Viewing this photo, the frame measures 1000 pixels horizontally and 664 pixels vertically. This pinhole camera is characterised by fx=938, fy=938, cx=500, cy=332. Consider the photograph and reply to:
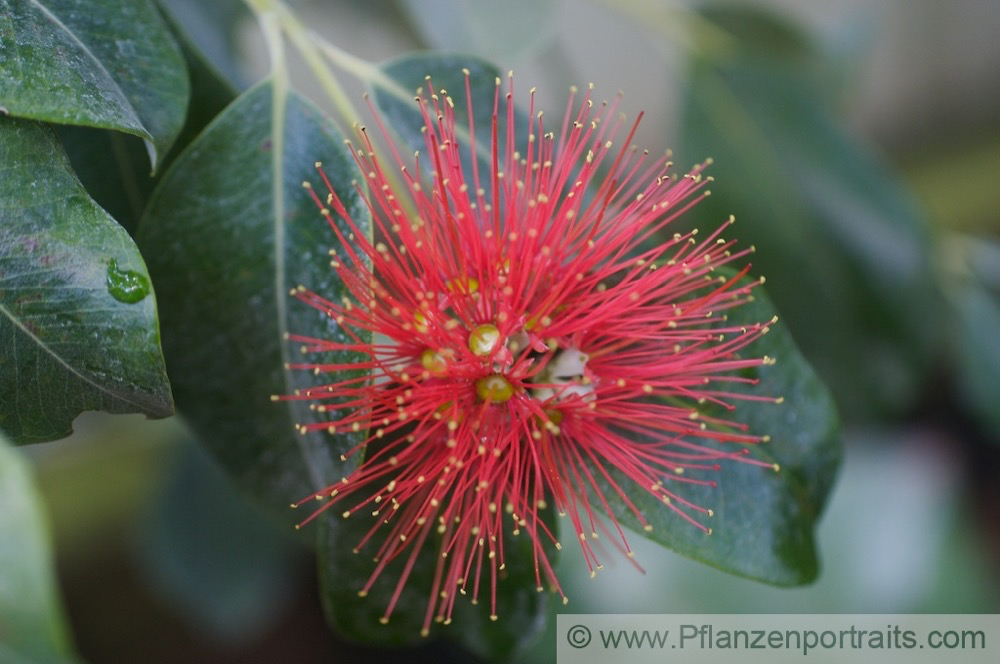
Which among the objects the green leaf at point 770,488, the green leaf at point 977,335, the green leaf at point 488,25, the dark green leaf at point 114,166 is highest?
the green leaf at point 488,25

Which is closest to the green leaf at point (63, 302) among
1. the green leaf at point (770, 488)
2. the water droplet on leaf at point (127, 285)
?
the water droplet on leaf at point (127, 285)

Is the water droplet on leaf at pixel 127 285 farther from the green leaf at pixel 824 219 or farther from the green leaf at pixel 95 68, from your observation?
the green leaf at pixel 824 219

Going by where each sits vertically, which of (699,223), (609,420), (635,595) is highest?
(699,223)

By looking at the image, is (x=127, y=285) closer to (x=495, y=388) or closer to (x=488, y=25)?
(x=495, y=388)

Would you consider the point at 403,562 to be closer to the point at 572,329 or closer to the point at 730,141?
the point at 572,329

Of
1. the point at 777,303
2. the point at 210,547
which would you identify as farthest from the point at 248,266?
the point at 210,547

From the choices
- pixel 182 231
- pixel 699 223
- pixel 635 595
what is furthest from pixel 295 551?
pixel 182 231

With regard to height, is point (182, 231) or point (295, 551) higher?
point (182, 231)

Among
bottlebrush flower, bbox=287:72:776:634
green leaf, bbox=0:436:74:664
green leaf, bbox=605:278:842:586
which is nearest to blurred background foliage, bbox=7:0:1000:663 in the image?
green leaf, bbox=0:436:74:664
